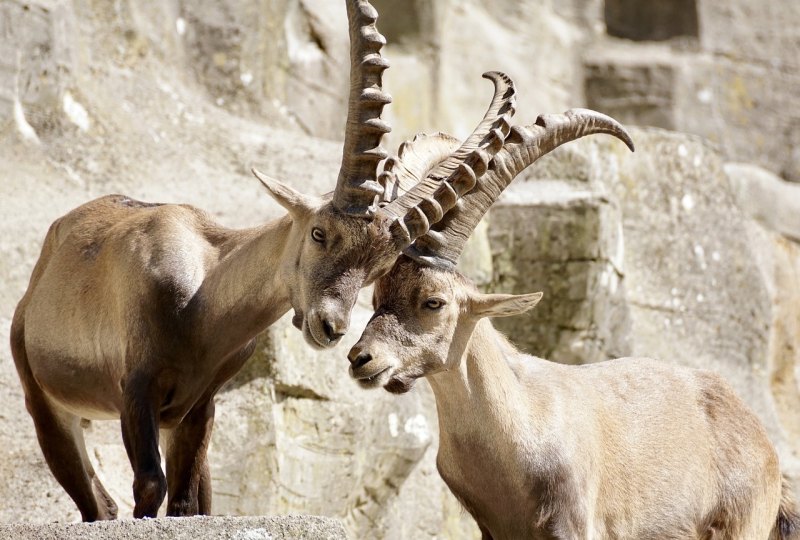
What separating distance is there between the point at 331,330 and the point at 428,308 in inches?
24.1

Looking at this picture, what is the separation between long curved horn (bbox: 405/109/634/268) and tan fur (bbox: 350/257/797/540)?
13cm

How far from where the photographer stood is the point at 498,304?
6.34 m

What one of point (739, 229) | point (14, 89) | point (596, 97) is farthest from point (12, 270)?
point (596, 97)

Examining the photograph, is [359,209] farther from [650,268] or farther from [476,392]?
[650,268]

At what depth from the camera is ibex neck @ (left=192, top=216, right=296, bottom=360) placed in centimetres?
639

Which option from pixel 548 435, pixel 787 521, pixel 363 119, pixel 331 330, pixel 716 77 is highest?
pixel 716 77

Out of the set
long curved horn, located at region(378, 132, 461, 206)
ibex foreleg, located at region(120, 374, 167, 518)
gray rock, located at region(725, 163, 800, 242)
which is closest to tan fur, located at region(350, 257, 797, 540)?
long curved horn, located at region(378, 132, 461, 206)

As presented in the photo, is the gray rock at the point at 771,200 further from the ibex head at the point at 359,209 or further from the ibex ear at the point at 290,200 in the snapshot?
the ibex ear at the point at 290,200

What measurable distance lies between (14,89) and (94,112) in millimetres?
774

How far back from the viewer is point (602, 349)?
10.9 metres

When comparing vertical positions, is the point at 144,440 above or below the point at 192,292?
below

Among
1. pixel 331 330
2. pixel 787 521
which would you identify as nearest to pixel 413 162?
pixel 331 330

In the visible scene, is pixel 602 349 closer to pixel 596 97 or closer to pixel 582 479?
pixel 582 479

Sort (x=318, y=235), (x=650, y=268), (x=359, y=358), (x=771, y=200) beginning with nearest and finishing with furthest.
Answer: (x=359, y=358) → (x=318, y=235) → (x=650, y=268) → (x=771, y=200)
